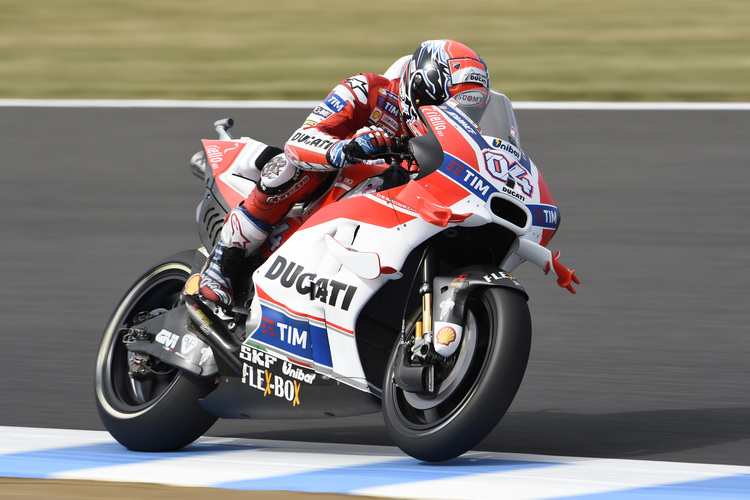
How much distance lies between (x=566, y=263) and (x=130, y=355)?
10.6 ft

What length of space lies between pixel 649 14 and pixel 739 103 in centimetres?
442

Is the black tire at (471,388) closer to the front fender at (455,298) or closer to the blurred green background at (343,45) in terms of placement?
the front fender at (455,298)

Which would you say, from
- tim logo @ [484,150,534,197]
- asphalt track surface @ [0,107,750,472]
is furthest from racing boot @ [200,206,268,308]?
tim logo @ [484,150,534,197]

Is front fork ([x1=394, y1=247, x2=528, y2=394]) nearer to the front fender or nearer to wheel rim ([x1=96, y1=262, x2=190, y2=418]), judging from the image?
the front fender

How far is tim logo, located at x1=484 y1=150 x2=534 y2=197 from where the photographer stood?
13.5 ft

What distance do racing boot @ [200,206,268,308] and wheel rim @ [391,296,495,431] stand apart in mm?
968

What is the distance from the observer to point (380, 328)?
437cm

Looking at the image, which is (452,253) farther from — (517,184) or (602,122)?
(602,122)

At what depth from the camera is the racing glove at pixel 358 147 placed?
430 cm

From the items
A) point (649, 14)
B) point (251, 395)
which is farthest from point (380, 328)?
point (649, 14)

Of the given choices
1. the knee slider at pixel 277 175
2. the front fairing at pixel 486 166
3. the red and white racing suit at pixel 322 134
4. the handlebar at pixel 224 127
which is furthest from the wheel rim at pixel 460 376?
the handlebar at pixel 224 127

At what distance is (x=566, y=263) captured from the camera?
7500 mm

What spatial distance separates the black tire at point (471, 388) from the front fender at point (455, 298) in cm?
3

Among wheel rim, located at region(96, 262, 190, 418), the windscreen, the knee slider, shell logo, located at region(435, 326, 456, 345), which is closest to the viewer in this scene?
shell logo, located at region(435, 326, 456, 345)
